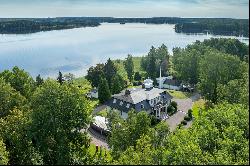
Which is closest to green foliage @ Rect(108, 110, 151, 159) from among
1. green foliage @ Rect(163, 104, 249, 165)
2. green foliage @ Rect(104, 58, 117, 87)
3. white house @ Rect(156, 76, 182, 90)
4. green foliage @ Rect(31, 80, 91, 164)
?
green foliage @ Rect(31, 80, 91, 164)

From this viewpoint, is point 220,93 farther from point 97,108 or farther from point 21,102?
point 21,102

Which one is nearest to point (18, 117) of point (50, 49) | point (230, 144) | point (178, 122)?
point (230, 144)

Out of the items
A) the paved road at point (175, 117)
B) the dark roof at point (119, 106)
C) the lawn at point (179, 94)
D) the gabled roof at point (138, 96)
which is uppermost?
the gabled roof at point (138, 96)

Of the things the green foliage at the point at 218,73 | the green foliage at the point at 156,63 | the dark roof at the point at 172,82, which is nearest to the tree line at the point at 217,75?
the green foliage at the point at 218,73

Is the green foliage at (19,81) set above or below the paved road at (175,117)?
above

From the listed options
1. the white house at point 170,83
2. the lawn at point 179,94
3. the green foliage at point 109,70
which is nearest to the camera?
the lawn at point 179,94

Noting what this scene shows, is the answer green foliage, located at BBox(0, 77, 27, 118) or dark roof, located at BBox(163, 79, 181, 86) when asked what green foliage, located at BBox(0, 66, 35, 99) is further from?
dark roof, located at BBox(163, 79, 181, 86)

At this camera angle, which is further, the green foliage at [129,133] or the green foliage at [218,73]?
the green foliage at [218,73]

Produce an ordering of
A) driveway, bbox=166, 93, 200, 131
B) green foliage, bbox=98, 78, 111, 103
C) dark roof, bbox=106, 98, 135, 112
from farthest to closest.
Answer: green foliage, bbox=98, 78, 111, 103, dark roof, bbox=106, 98, 135, 112, driveway, bbox=166, 93, 200, 131

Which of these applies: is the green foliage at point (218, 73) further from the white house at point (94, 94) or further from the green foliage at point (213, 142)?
the green foliage at point (213, 142)
